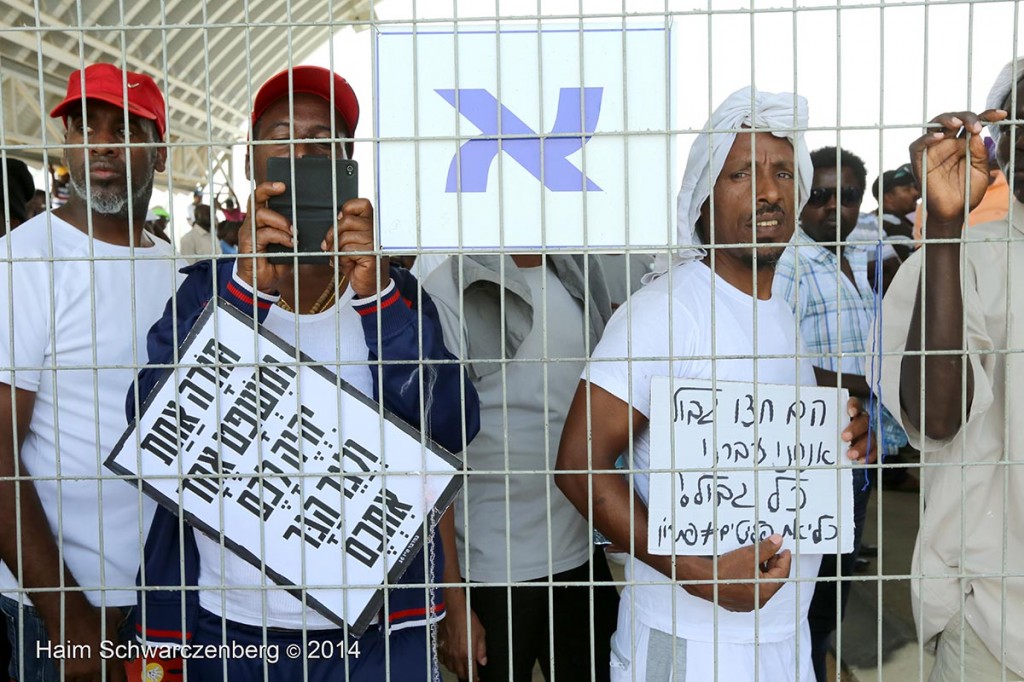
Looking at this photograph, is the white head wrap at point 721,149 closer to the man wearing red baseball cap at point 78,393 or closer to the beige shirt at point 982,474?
the beige shirt at point 982,474

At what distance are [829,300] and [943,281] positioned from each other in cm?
193

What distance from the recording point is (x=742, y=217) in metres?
1.98

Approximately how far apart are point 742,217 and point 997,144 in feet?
1.90

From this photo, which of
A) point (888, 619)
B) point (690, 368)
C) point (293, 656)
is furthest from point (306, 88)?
point (888, 619)

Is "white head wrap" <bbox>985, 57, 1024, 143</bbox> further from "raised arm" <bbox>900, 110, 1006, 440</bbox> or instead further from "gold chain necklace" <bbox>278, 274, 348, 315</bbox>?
"gold chain necklace" <bbox>278, 274, 348, 315</bbox>

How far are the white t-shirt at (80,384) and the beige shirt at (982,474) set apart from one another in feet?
5.40

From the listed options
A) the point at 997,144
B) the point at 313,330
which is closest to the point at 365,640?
the point at 313,330

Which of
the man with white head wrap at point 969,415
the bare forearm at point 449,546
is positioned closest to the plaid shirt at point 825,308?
the man with white head wrap at point 969,415

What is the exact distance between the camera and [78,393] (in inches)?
84.8

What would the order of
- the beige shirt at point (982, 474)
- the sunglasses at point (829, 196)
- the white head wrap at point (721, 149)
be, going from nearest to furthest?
the beige shirt at point (982, 474) < the white head wrap at point (721, 149) < the sunglasses at point (829, 196)

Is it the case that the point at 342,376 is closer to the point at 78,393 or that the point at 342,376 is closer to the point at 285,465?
the point at 285,465

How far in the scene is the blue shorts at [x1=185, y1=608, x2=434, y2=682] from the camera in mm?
1866

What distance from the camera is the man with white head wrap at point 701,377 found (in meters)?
1.83

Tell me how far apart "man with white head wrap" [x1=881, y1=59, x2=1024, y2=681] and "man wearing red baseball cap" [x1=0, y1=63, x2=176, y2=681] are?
1582 millimetres
